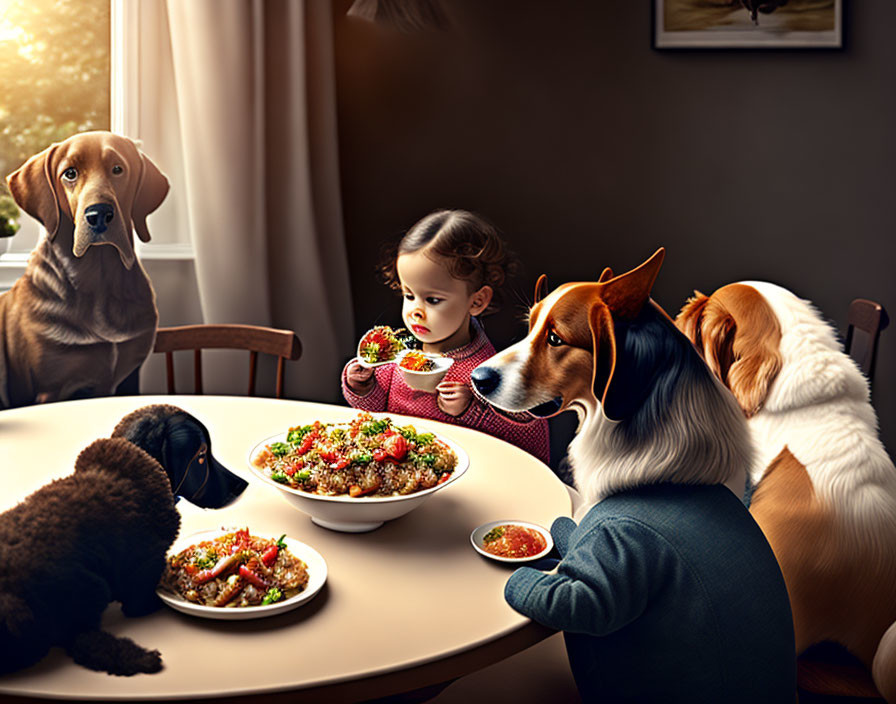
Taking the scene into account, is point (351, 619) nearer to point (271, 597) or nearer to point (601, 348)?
point (271, 597)

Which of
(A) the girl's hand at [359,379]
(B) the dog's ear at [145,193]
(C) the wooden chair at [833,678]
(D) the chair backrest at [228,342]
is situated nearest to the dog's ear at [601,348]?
(C) the wooden chair at [833,678]

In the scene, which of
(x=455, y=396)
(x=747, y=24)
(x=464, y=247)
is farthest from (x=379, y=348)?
(x=747, y=24)

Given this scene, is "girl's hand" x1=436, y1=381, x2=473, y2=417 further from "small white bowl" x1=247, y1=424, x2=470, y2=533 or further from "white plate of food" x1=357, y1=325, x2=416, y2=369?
"small white bowl" x1=247, y1=424, x2=470, y2=533

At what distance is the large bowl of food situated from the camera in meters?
1.02

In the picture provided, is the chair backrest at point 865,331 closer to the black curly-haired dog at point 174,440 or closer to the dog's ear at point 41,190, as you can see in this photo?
the black curly-haired dog at point 174,440

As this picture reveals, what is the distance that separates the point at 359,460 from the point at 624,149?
1.91 metres

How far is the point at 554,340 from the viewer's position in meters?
0.97

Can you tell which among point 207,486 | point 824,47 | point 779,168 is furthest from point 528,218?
point 207,486

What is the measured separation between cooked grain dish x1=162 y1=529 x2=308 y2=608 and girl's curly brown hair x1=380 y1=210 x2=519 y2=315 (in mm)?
1087

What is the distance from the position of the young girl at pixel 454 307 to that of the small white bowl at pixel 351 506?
0.77 m

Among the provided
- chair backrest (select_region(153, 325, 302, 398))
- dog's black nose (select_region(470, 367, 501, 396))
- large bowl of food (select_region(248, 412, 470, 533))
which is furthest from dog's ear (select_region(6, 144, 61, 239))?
dog's black nose (select_region(470, 367, 501, 396))

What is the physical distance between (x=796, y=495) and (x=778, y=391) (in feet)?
0.55

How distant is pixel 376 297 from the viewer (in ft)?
8.68

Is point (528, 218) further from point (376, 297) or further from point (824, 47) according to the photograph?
point (824, 47)
